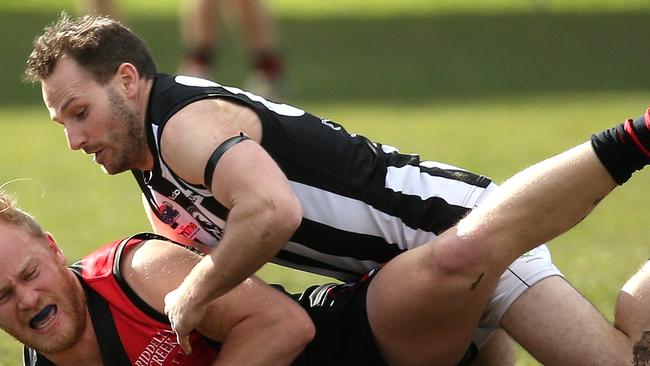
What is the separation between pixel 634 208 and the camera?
7.80m

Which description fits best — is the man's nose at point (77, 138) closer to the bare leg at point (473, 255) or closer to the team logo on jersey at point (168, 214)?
the team logo on jersey at point (168, 214)

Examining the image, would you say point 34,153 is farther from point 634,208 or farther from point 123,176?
point 634,208

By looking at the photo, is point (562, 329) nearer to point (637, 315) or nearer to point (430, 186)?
point (637, 315)

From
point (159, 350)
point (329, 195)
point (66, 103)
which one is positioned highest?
point (66, 103)

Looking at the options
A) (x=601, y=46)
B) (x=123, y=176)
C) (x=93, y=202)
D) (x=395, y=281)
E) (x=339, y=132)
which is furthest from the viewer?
(x=601, y=46)

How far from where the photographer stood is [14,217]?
13.7 feet

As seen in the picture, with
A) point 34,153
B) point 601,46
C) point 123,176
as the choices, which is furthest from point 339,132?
point 601,46

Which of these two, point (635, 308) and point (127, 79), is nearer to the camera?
point (635, 308)

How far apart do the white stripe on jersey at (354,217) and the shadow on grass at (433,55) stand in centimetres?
760

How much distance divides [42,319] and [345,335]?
999 millimetres

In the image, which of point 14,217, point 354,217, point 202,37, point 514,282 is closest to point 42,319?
point 14,217

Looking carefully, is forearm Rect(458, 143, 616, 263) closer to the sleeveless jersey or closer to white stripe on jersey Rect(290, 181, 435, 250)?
white stripe on jersey Rect(290, 181, 435, 250)

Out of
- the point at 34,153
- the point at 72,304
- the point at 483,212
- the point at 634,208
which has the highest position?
the point at 483,212

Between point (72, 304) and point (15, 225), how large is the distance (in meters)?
0.32
